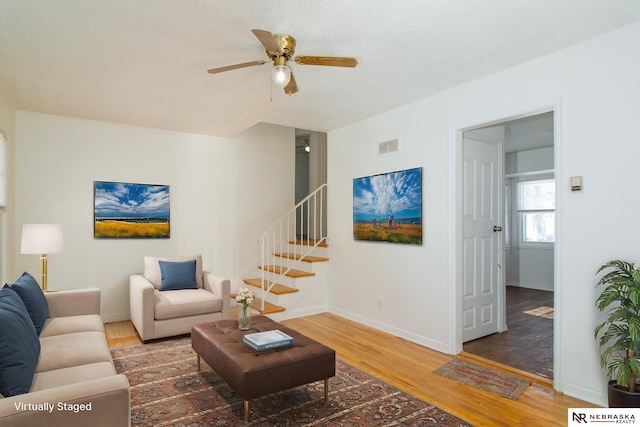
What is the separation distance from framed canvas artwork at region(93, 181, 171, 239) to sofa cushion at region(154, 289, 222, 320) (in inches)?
42.4

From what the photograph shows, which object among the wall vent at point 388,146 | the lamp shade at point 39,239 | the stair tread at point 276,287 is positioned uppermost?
the wall vent at point 388,146

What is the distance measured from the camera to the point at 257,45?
9.17 ft

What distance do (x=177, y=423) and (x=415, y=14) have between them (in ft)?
10.1

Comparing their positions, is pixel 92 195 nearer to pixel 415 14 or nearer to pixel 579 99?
pixel 415 14

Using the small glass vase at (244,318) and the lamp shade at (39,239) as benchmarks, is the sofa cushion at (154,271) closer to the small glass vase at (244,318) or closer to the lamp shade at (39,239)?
the lamp shade at (39,239)

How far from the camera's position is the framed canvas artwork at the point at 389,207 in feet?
13.5

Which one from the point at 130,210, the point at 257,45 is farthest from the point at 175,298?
the point at 257,45

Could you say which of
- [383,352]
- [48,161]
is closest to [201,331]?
[383,352]

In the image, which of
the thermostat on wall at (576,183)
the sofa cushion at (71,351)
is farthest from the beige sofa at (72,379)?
the thermostat on wall at (576,183)

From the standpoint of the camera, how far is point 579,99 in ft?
9.20

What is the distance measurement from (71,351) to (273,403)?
4.68 feet

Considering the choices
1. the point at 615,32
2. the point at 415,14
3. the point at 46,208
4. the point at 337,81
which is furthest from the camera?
the point at 46,208

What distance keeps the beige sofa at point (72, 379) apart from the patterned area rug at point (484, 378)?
2603 mm

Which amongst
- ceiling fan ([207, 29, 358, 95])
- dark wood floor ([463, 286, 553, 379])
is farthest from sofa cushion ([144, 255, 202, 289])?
dark wood floor ([463, 286, 553, 379])
